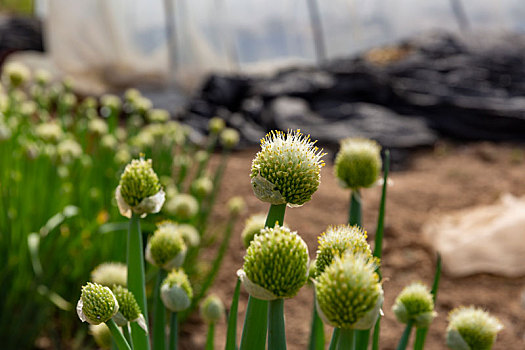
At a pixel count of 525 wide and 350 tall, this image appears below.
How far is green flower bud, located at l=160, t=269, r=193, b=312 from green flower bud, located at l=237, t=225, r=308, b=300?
250 mm

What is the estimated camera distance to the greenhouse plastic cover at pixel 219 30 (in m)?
7.04

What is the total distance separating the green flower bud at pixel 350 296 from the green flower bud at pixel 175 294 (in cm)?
30

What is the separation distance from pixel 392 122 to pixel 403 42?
4029 millimetres

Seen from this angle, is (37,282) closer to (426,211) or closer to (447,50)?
(426,211)

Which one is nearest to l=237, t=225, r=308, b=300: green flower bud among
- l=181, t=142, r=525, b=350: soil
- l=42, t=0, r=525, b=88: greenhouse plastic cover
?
l=181, t=142, r=525, b=350: soil

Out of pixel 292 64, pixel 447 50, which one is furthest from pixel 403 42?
pixel 292 64

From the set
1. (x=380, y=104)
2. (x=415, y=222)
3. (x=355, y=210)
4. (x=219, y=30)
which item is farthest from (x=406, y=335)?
(x=219, y=30)

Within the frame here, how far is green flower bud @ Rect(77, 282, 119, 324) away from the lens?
0.48 metres

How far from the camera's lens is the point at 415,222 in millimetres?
2871

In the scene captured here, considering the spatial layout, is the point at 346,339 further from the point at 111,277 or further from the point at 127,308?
the point at 111,277

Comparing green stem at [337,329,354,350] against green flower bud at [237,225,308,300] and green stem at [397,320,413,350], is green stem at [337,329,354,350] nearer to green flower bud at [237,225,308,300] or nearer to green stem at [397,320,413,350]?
green flower bud at [237,225,308,300]

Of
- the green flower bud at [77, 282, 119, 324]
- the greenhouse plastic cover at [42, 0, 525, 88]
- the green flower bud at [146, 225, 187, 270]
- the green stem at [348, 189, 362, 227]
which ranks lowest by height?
the green flower bud at [77, 282, 119, 324]

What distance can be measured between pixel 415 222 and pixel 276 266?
2605 mm

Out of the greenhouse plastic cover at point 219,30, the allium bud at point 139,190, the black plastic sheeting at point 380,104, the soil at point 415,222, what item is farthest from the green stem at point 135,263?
the greenhouse plastic cover at point 219,30
